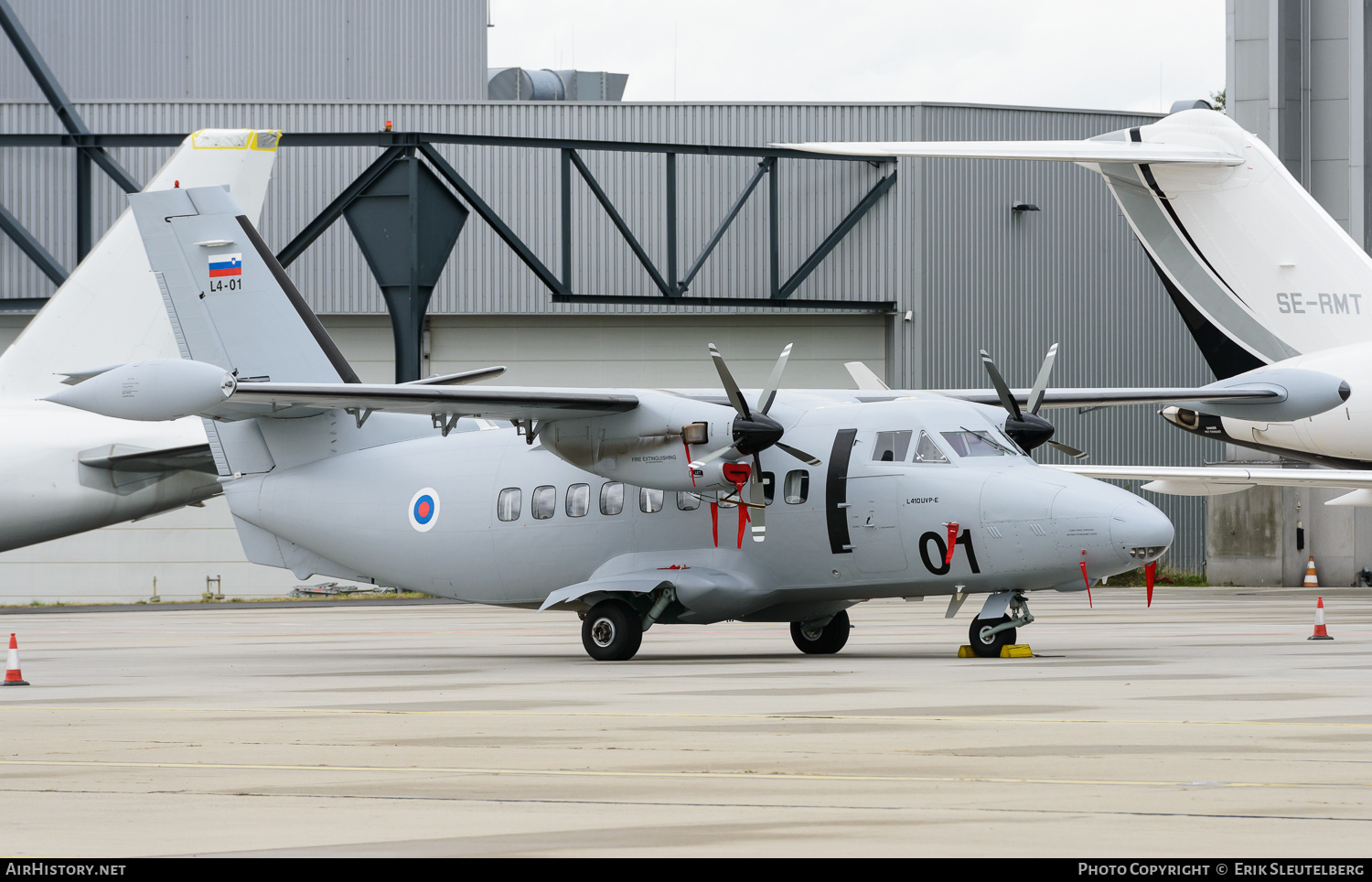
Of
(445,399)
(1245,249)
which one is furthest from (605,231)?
(445,399)

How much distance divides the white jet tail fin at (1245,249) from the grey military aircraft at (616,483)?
20.9ft

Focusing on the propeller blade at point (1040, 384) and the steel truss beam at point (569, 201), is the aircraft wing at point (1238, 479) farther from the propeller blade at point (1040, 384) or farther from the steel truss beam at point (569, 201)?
the steel truss beam at point (569, 201)

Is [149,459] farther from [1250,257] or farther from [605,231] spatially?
[605,231]

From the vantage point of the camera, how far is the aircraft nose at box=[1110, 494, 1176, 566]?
17844mm

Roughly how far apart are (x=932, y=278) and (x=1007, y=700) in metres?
37.8

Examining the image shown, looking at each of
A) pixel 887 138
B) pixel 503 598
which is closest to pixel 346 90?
pixel 887 138

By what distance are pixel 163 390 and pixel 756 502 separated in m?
6.82

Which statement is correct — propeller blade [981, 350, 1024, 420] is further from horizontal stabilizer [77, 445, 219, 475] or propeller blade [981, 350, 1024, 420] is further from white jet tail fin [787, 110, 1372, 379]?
horizontal stabilizer [77, 445, 219, 475]

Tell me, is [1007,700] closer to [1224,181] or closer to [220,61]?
[1224,181]

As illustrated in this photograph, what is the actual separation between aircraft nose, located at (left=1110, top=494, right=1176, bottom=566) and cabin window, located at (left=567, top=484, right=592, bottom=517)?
692 cm

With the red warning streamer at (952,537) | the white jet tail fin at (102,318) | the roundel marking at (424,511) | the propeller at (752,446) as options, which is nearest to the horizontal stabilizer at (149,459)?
the white jet tail fin at (102,318)

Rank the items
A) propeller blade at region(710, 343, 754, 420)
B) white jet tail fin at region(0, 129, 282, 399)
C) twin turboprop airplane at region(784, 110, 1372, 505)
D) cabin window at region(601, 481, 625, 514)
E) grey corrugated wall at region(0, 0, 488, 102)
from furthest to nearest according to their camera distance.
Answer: grey corrugated wall at region(0, 0, 488, 102) → white jet tail fin at region(0, 129, 282, 399) → twin turboprop airplane at region(784, 110, 1372, 505) → cabin window at region(601, 481, 625, 514) → propeller blade at region(710, 343, 754, 420)

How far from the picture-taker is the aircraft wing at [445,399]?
19016 millimetres

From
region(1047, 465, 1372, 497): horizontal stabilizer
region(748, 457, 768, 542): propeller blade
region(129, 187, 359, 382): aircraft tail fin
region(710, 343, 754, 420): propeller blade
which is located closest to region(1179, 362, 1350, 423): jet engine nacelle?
region(1047, 465, 1372, 497): horizontal stabilizer
